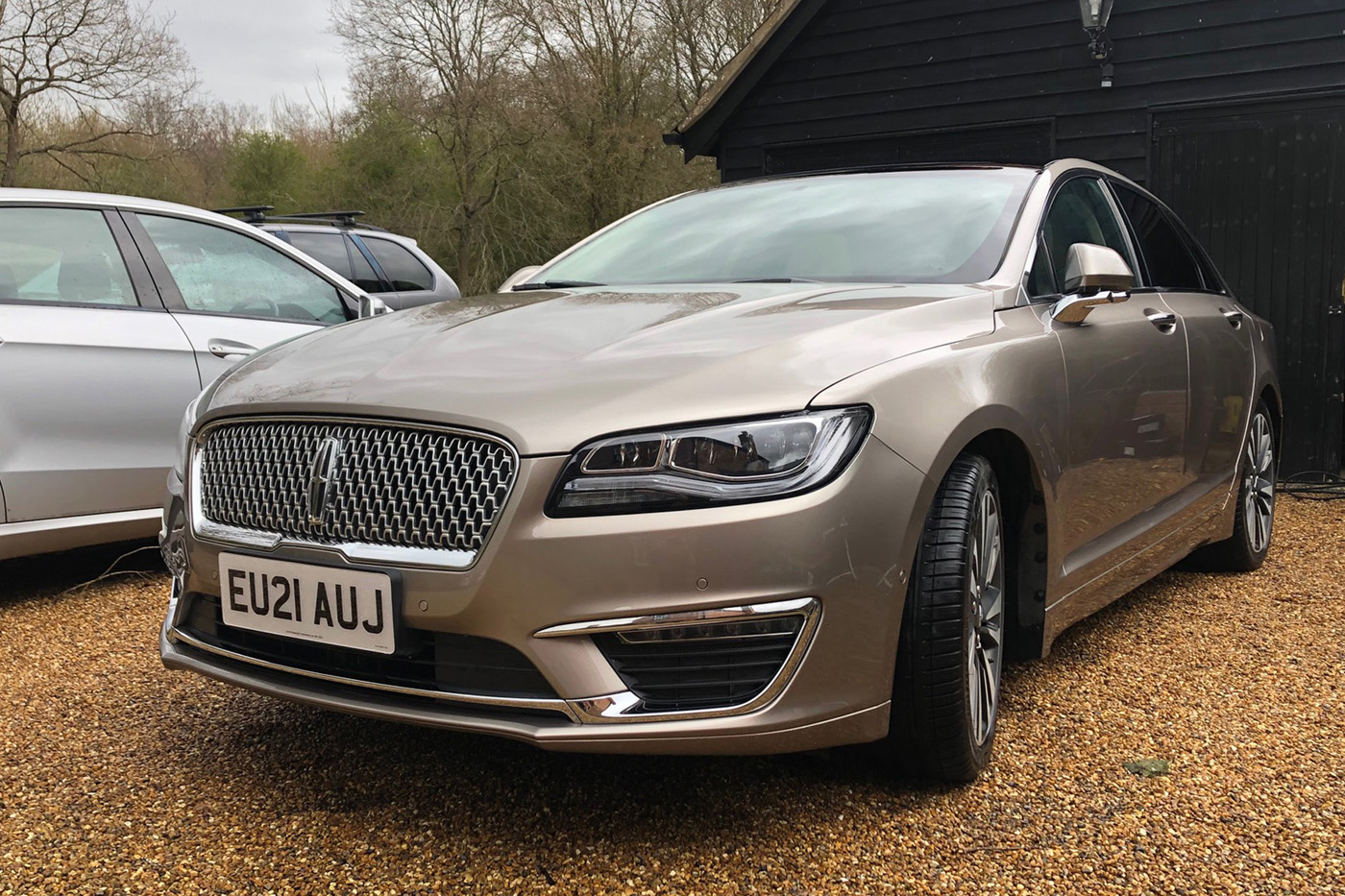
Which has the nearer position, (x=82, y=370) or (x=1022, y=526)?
(x=1022, y=526)

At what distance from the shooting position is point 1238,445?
4.32m

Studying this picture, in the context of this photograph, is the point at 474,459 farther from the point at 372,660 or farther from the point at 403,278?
the point at 403,278

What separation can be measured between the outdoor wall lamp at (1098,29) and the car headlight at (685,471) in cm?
683

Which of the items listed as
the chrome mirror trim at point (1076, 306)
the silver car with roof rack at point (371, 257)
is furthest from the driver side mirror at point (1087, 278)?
the silver car with roof rack at point (371, 257)

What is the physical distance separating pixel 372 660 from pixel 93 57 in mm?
24399

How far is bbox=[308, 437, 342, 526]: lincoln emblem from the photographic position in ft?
7.11

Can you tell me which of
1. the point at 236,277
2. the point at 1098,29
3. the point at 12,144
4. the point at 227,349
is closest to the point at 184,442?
the point at 227,349

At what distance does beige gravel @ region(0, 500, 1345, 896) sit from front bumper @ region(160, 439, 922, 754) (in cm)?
27

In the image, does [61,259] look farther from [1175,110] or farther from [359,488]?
[1175,110]

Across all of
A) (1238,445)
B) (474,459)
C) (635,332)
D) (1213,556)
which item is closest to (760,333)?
(635,332)

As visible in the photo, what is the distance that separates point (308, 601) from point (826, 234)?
5.74ft

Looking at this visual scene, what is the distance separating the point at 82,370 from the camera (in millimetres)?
4094

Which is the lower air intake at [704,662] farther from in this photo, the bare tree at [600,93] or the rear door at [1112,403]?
the bare tree at [600,93]

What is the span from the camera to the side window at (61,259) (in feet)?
13.4
